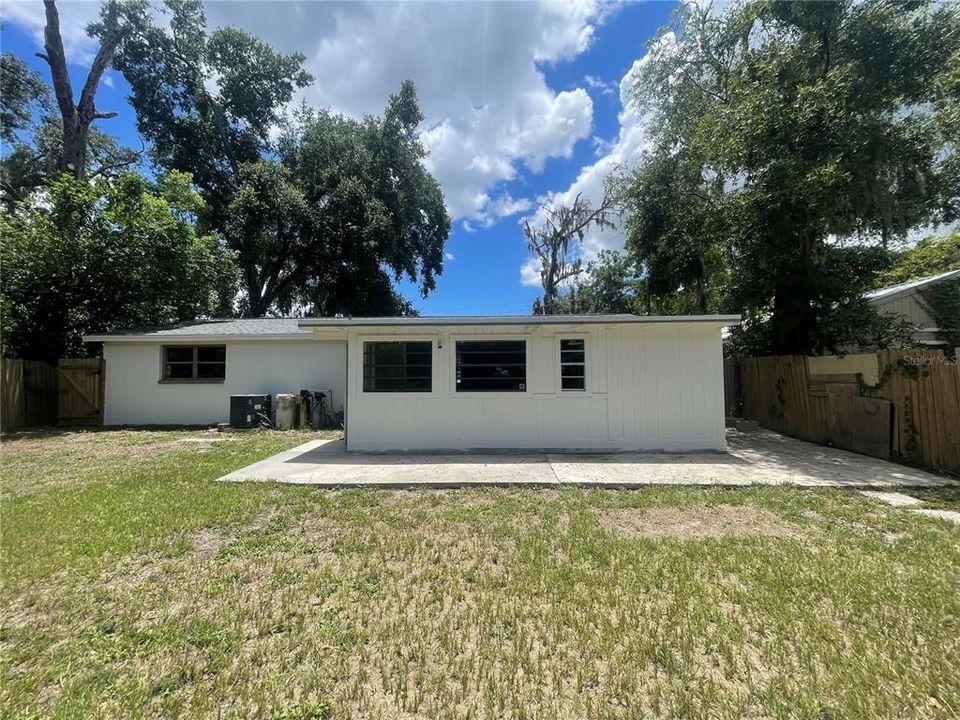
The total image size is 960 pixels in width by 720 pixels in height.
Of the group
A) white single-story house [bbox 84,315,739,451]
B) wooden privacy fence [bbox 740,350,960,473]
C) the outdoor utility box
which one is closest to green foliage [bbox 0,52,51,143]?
the outdoor utility box

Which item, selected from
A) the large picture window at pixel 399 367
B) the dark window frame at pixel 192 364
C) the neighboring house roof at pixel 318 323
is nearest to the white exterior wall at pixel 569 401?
the large picture window at pixel 399 367

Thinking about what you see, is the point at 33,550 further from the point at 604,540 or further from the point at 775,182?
the point at 775,182

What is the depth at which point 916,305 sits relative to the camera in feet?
34.6

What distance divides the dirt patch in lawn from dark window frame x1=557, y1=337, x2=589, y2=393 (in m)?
3.39

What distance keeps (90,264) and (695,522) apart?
17.2 meters

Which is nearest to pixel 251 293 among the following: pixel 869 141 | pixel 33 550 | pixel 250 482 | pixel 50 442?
pixel 50 442

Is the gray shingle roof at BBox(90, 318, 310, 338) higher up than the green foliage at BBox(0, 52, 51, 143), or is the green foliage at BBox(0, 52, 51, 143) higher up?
the green foliage at BBox(0, 52, 51, 143)

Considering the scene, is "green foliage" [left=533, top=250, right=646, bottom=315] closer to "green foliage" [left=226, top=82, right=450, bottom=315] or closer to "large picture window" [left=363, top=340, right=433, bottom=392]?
"green foliage" [left=226, top=82, right=450, bottom=315]

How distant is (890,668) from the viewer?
2264 mm

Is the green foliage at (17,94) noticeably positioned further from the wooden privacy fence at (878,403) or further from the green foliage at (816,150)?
the wooden privacy fence at (878,403)

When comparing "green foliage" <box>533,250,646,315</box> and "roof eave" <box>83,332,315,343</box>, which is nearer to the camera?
"roof eave" <box>83,332,315,343</box>

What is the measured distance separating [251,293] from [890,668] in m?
24.2

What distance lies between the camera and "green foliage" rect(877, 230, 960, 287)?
1303cm

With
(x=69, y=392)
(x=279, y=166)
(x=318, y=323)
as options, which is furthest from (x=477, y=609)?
(x=279, y=166)
